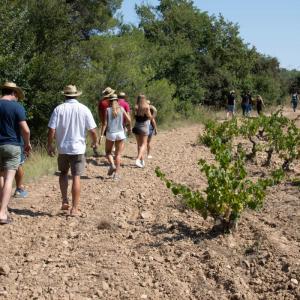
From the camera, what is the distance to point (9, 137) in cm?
571

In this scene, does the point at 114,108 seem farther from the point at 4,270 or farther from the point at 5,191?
the point at 4,270

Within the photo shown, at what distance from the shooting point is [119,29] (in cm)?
2375

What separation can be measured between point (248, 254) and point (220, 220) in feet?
2.23

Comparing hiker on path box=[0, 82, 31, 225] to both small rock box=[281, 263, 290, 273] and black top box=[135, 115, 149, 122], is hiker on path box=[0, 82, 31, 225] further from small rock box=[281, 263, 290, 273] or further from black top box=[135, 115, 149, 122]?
black top box=[135, 115, 149, 122]

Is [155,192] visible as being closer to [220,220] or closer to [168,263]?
[220,220]

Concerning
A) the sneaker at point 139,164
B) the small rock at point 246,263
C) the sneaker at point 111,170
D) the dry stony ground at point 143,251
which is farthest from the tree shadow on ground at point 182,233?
the sneaker at point 139,164

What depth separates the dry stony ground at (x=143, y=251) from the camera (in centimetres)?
416

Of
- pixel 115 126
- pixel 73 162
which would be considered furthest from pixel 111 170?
pixel 73 162

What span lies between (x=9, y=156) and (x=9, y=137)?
230 millimetres

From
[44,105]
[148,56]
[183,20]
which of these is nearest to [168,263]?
[44,105]

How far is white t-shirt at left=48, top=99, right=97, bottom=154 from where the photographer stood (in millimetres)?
5953

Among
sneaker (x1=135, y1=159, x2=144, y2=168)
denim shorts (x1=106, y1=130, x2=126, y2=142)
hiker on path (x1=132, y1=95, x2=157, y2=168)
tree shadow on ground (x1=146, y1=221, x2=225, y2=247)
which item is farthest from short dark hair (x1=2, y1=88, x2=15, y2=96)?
sneaker (x1=135, y1=159, x2=144, y2=168)

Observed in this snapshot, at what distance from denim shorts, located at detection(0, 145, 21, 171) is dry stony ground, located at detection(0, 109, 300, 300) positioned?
0.73 m

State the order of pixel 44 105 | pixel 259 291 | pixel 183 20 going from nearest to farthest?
pixel 259 291, pixel 44 105, pixel 183 20
